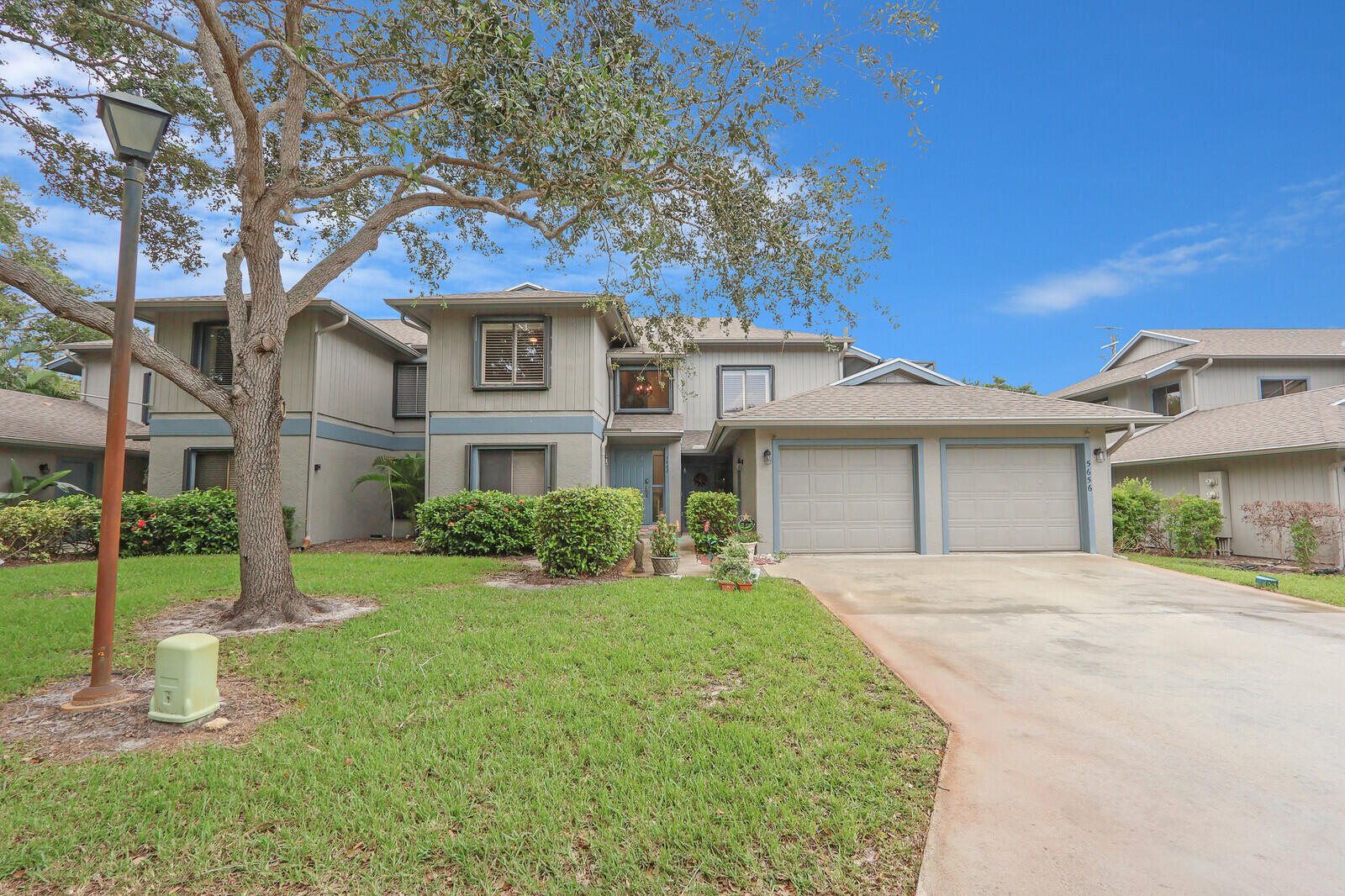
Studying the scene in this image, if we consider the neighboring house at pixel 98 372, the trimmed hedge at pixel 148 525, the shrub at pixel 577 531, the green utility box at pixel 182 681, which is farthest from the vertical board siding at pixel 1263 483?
the neighboring house at pixel 98 372

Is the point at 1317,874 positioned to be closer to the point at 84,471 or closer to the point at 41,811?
the point at 41,811

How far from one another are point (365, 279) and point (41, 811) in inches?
351

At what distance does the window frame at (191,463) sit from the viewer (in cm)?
1309

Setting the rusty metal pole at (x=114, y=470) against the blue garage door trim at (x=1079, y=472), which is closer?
the rusty metal pole at (x=114, y=470)

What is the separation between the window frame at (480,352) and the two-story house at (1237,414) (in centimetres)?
1267

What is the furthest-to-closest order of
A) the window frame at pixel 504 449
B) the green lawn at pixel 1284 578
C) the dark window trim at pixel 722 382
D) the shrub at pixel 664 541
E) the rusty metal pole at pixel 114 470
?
the dark window trim at pixel 722 382 < the window frame at pixel 504 449 < the shrub at pixel 664 541 < the green lawn at pixel 1284 578 < the rusty metal pole at pixel 114 470

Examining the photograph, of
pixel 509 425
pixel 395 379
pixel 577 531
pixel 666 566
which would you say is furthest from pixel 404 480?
pixel 666 566

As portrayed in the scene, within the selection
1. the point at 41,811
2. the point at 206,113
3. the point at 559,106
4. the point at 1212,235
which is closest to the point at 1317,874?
the point at 41,811

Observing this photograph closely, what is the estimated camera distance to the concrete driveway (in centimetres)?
247

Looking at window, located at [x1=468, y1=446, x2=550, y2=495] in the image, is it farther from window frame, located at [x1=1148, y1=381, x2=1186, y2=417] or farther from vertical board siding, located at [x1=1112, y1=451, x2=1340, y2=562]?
window frame, located at [x1=1148, y1=381, x2=1186, y2=417]

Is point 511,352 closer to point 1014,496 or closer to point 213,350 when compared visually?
point 213,350

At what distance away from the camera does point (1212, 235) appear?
22.5 m

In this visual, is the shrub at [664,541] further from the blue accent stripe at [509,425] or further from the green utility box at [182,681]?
the green utility box at [182,681]

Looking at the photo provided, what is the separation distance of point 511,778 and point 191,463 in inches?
564
